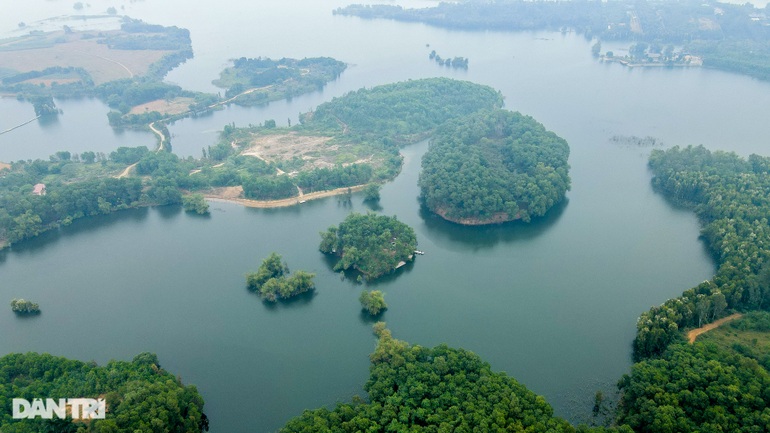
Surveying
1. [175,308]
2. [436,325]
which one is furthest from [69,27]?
[436,325]

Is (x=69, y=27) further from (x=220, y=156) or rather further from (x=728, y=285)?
(x=728, y=285)

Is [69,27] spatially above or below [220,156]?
above

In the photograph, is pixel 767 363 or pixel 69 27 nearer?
pixel 767 363

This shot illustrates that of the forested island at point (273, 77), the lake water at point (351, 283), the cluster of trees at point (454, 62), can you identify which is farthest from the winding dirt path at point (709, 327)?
the cluster of trees at point (454, 62)

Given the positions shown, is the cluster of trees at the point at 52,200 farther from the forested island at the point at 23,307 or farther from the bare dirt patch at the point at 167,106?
the bare dirt patch at the point at 167,106

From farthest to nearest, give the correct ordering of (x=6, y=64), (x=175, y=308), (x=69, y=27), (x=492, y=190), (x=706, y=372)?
(x=69, y=27) → (x=6, y=64) → (x=492, y=190) → (x=175, y=308) → (x=706, y=372)

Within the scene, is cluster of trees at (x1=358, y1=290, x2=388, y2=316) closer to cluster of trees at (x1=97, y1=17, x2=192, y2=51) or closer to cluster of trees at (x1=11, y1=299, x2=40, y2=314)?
cluster of trees at (x1=11, y1=299, x2=40, y2=314)
